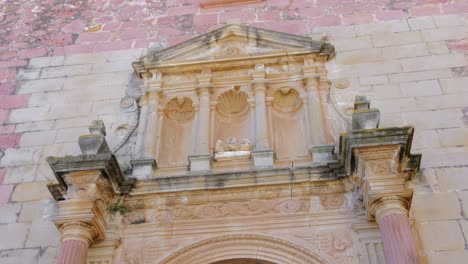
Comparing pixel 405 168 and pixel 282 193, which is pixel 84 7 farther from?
pixel 405 168

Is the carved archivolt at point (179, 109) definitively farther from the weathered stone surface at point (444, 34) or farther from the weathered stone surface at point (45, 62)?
the weathered stone surface at point (444, 34)

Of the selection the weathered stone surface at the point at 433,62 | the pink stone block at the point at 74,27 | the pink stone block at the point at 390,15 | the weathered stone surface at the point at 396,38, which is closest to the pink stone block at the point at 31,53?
the pink stone block at the point at 74,27

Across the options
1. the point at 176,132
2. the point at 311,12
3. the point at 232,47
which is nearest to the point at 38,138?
the point at 176,132

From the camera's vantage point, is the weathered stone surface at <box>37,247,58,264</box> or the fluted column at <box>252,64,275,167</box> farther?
the fluted column at <box>252,64,275,167</box>

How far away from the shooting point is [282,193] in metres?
6.60

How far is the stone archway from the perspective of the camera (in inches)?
240

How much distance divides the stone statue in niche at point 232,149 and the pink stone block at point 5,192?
2.40m

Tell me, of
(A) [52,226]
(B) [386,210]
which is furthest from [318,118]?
(A) [52,226]

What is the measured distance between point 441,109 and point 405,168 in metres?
1.33

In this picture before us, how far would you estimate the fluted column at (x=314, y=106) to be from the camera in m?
7.16

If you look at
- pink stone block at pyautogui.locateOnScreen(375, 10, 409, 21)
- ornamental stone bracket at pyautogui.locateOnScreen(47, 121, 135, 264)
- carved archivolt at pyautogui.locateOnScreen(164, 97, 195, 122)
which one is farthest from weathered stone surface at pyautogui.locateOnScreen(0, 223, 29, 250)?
pink stone block at pyautogui.locateOnScreen(375, 10, 409, 21)

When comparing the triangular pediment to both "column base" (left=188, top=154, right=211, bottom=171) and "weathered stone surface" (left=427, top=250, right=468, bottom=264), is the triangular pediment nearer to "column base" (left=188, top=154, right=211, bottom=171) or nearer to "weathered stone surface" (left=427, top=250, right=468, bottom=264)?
"column base" (left=188, top=154, right=211, bottom=171)

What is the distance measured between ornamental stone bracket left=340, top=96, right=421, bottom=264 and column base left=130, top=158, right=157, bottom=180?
2137mm

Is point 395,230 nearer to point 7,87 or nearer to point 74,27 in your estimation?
point 7,87
